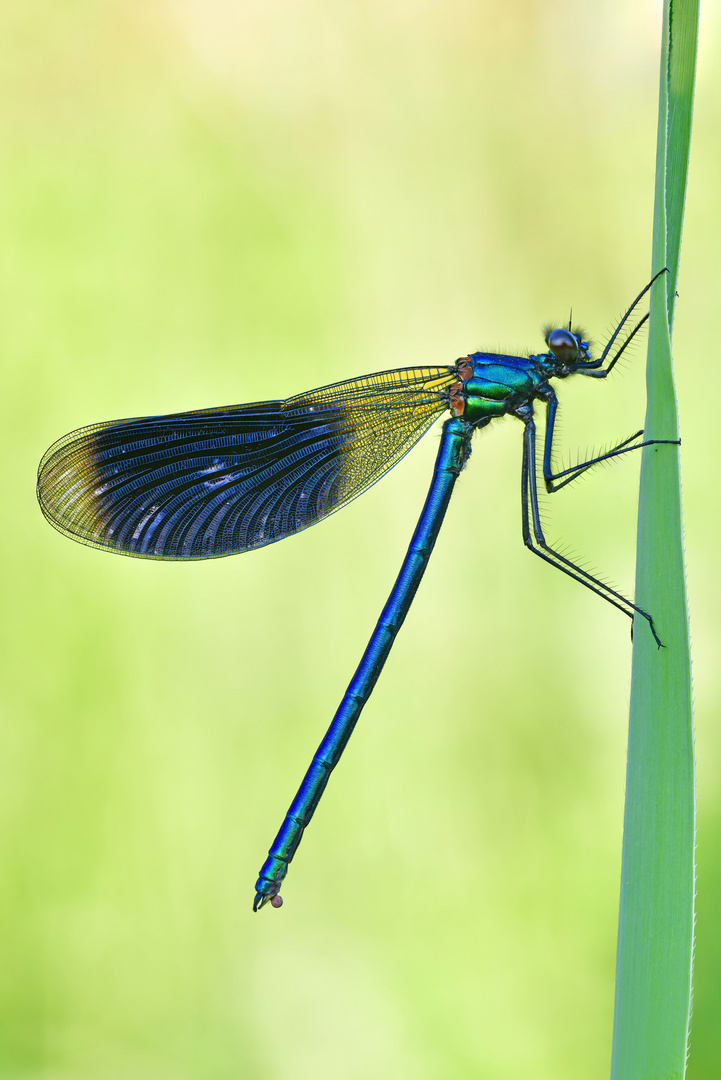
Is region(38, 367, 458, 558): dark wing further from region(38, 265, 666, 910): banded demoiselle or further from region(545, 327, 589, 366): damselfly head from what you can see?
region(545, 327, 589, 366): damselfly head

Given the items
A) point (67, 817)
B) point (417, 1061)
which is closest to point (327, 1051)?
point (417, 1061)

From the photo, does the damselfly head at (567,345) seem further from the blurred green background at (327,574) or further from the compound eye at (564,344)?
the blurred green background at (327,574)

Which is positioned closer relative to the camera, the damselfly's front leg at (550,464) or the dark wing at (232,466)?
the damselfly's front leg at (550,464)

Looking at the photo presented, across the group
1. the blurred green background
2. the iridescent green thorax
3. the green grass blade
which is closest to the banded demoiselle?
the iridescent green thorax

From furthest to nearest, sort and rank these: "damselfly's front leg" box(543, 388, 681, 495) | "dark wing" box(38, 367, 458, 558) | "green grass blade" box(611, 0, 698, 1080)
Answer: "dark wing" box(38, 367, 458, 558)
"damselfly's front leg" box(543, 388, 681, 495)
"green grass blade" box(611, 0, 698, 1080)

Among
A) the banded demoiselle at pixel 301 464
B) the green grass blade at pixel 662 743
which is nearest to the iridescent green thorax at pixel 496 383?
the banded demoiselle at pixel 301 464
